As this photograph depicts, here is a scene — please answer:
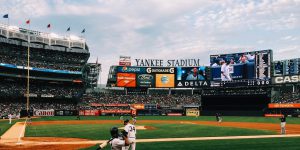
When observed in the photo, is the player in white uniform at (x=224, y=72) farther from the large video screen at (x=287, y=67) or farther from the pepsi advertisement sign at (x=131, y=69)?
the pepsi advertisement sign at (x=131, y=69)

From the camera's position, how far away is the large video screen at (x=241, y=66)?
234 feet

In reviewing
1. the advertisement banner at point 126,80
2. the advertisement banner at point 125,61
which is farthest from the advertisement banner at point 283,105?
the advertisement banner at point 125,61

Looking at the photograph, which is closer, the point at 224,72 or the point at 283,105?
the point at 283,105

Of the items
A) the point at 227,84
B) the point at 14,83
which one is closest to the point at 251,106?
the point at 227,84

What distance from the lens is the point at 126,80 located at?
85312 mm

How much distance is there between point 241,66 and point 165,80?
68.0 feet

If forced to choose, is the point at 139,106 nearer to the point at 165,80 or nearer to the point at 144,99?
the point at 144,99

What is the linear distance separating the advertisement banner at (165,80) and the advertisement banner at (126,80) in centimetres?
619

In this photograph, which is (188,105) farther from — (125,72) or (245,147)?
(245,147)

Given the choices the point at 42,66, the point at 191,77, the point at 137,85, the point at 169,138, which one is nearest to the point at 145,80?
the point at 137,85

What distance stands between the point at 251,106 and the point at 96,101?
133 ft

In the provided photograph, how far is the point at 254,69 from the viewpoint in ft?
238

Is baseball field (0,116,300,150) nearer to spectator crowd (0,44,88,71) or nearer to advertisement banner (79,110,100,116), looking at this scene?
advertisement banner (79,110,100,116)

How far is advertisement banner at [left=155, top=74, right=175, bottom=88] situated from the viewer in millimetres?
85500
